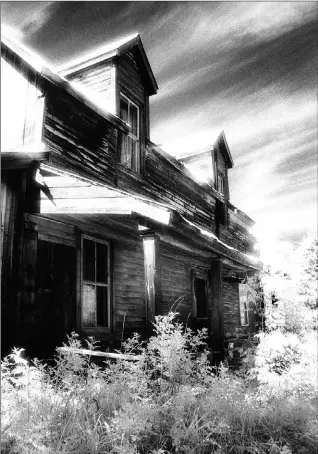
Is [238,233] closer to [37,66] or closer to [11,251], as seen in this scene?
[37,66]

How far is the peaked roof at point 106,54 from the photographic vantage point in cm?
928

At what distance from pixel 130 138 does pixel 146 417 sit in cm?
738

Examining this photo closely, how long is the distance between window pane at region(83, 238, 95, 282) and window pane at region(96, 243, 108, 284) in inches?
9.5

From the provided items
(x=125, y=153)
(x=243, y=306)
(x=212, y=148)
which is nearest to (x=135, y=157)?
(x=125, y=153)

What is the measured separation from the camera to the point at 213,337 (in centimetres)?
883

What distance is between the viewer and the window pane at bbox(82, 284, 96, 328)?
7742mm

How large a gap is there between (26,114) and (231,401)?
5617mm

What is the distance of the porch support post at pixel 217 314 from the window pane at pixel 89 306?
2.63 metres

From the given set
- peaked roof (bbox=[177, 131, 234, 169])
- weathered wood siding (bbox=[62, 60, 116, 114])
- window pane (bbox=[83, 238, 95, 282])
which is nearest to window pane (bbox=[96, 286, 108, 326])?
window pane (bbox=[83, 238, 95, 282])

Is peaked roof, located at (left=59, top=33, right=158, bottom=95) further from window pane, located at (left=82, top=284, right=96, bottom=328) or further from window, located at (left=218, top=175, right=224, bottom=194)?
window, located at (left=218, top=175, right=224, bottom=194)

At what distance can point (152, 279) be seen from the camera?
5922 millimetres

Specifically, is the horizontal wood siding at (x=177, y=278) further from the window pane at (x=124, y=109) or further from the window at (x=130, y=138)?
the window pane at (x=124, y=109)

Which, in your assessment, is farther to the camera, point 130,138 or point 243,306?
point 243,306


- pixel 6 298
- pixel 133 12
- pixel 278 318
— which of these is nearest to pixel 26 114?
pixel 6 298
